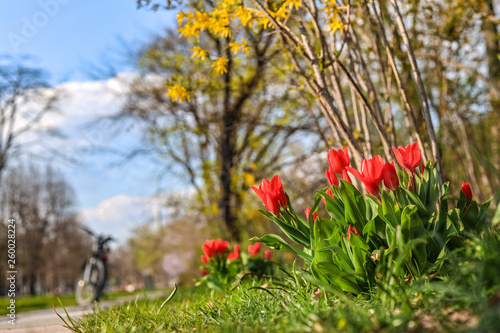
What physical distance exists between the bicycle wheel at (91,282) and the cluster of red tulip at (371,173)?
6.45 meters

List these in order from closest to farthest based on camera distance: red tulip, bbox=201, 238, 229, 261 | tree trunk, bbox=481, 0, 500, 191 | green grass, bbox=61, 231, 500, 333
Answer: green grass, bbox=61, 231, 500, 333 < red tulip, bbox=201, 238, 229, 261 < tree trunk, bbox=481, 0, 500, 191

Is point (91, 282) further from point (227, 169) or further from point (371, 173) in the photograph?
point (371, 173)

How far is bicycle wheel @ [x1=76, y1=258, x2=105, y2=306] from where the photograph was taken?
7574 millimetres

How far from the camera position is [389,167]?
1938mm

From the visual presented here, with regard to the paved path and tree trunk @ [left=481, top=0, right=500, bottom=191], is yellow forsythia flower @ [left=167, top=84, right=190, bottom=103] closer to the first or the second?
the paved path

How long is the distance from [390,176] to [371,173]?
93 millimetres

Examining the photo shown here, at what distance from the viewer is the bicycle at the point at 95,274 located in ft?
24.9

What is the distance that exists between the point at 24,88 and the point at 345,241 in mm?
17049

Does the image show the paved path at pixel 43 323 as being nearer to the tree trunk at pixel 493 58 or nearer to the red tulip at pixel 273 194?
the red tulip at pixel 273 194

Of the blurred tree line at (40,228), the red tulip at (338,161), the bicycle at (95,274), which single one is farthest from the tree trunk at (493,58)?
the blurred tree line at (40,228)

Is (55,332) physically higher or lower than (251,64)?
lower

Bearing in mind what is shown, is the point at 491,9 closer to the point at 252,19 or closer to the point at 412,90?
the point at 412,90

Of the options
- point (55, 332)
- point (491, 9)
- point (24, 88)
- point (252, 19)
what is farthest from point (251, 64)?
point (24, 88)

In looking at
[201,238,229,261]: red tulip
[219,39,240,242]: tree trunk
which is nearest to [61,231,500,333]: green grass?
[201,238,229,261]: red tulip
